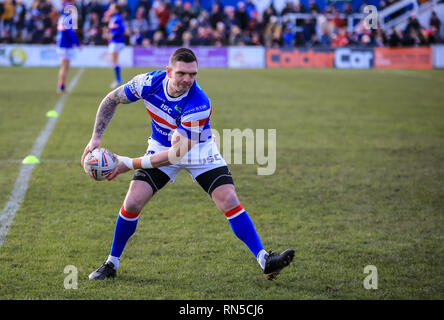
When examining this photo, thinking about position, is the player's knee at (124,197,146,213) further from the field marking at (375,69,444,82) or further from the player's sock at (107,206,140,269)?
the field marking at (375,69,444,82)

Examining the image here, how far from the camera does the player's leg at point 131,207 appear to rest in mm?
4441

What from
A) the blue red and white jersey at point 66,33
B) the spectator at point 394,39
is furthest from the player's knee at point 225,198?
the spectator at point 394,39

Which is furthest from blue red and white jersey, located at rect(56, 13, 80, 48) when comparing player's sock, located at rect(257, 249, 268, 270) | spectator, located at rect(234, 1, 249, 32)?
spectator, located at rect(234, 1, 249, 32)

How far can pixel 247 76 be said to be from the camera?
21578 mm

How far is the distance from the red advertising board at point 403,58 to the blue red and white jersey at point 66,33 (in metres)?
15.5

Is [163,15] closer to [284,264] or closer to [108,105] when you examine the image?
[108,105]

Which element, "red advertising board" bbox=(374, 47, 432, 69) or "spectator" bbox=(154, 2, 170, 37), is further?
"spectator" bbox=(154, 2, 170, 37)

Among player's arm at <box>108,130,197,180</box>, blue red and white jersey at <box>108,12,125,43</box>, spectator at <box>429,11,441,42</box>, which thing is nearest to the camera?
player's arm at <box>108,130,197,180</box>

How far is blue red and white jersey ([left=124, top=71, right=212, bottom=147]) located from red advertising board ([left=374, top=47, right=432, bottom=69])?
23232 millimetres

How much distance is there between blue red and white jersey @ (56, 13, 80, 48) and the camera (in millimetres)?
15062

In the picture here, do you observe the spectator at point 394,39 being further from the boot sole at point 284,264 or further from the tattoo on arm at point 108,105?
the boot sole at point 284,264

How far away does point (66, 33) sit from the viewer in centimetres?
1523

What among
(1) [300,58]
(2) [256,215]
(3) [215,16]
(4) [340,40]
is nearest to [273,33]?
(1) [300,58]

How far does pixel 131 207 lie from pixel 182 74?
1.11 m
